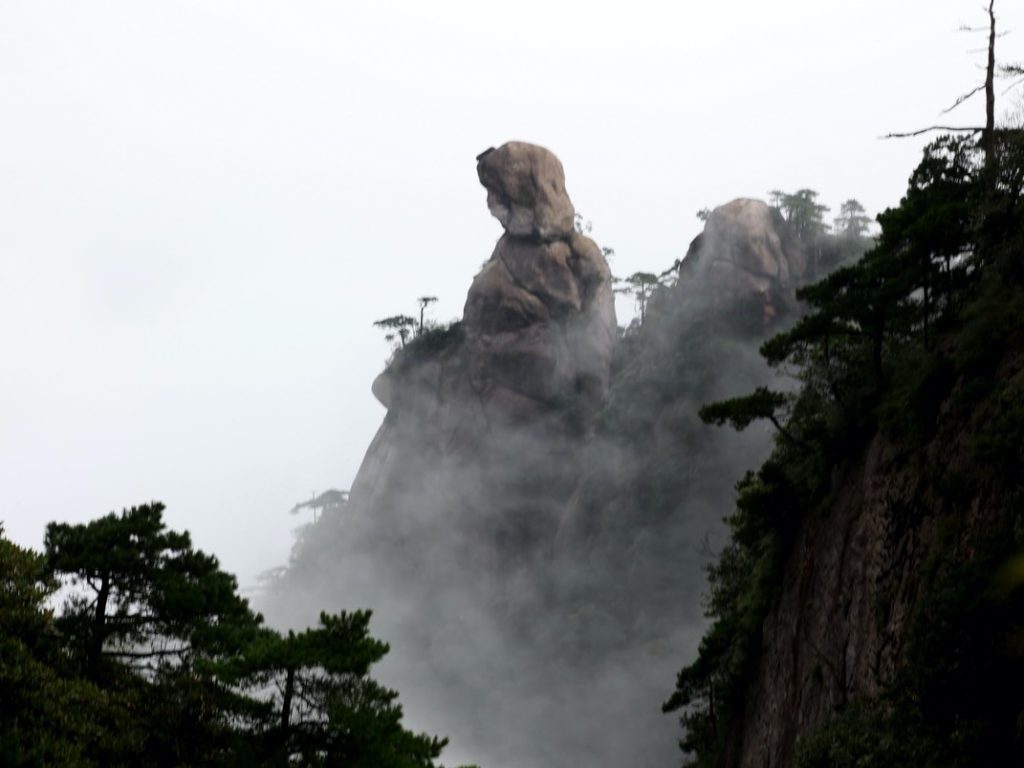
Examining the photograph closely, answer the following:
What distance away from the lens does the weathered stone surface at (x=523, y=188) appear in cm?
6969

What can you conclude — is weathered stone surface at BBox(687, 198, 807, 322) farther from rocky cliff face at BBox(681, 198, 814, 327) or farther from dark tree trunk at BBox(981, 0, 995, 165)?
dark tree trunk at BBox(981, 0, 995, 165)

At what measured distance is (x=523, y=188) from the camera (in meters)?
70.2

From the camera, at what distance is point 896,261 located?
20.4 meters

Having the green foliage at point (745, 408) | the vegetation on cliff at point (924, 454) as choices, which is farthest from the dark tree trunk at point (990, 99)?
the green foliage at point (745, 408)

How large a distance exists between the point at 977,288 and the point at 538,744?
43282 millimetres

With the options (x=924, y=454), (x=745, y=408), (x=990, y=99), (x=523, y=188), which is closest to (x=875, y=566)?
(x=924, y=454)

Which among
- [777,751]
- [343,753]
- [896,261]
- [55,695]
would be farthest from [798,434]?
[55,695]

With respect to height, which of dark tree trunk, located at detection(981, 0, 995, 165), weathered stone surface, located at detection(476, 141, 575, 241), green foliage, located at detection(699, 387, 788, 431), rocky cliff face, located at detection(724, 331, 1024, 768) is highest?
weathered stone surface, located at detection(476, 141, 575, 241)

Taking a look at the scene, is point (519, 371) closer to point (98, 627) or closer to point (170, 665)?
point (170, 665)

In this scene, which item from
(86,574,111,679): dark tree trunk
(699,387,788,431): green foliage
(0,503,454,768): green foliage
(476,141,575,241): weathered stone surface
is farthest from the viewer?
(476,141,575,241): weathered stone surface

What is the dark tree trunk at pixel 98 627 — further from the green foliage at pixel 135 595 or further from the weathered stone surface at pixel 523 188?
the weathered stone surface at pixel 523 188

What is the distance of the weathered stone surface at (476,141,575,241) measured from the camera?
2744 inches

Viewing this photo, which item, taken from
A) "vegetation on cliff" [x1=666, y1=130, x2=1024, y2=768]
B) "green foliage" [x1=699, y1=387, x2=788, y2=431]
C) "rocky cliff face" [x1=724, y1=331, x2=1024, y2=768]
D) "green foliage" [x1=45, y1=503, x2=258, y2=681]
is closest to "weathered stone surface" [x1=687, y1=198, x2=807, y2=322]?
"vegetation on cliff" [x1=666, y1=130, x2=1024, y2=768]

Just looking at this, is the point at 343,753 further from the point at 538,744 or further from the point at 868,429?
the point at 538,744
